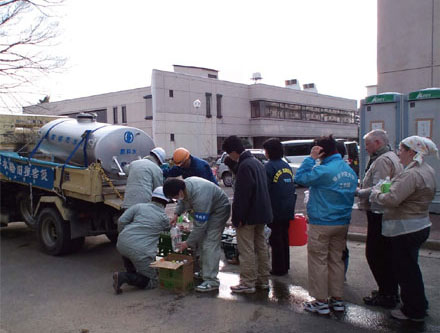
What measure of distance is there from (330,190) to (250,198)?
0.99 meters

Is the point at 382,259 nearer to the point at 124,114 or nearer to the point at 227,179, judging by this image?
the point at 227,179

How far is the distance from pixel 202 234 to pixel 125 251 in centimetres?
114

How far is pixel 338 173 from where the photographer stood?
4.03 meters

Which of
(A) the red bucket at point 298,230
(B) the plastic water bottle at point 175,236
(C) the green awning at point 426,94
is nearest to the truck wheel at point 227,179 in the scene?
(C) the green awning at point 426,94

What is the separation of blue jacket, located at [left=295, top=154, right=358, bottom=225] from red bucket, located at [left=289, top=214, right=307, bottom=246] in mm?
1455

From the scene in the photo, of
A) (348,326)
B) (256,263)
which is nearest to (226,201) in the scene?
(256,263)

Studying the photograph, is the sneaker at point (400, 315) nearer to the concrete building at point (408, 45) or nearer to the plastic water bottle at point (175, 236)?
the plastic water bottle at point (175, 236)

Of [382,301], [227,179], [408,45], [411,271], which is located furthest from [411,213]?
[227,179]

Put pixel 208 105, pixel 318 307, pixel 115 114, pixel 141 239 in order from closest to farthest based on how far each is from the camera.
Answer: pixel 318 307 → pixel 141 239 → pixel 208 105 → pixel 115 114

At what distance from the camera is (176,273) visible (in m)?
4.95

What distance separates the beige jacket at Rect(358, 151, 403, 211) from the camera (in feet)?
13.7

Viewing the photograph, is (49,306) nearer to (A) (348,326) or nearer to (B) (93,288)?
(B) (93,288)

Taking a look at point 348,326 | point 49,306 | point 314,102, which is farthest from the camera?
point 314,102

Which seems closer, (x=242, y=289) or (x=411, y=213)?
(x=411, y=213)
